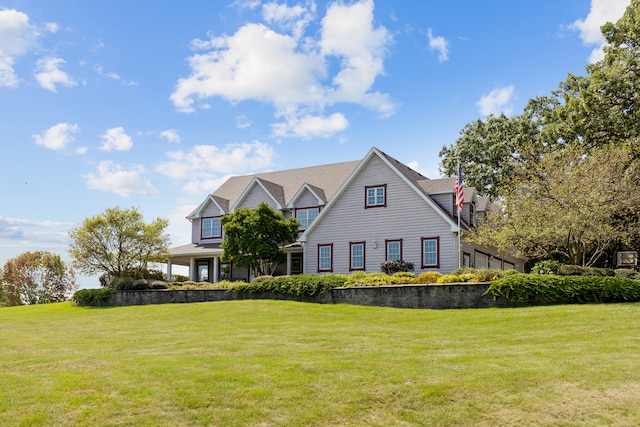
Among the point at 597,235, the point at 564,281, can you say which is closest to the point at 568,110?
the point at 597,235

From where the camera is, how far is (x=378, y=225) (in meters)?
32.5

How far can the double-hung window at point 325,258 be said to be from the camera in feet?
110

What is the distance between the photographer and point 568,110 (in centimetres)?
3347

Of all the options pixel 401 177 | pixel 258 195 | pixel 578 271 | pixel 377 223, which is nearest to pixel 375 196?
pixel 377 223

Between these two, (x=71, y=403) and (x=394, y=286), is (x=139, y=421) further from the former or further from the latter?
(x=394, y=286)

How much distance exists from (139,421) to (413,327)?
36.1 feet

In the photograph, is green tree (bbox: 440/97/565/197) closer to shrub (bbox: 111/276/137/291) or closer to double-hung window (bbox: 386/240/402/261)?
double-hung window (bbox: 386/240/402/261)

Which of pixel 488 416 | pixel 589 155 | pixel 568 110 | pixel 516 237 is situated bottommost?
pixel 488 416

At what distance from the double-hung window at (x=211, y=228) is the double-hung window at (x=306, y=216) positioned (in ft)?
20.5

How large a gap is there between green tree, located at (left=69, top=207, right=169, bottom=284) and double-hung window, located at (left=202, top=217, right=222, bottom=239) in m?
3.89

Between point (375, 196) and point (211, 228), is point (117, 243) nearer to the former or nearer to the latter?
point (211, 228)

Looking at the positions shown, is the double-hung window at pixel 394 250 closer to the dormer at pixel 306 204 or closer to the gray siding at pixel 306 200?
the dormer at pixel 306 204

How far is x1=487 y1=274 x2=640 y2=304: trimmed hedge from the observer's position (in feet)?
71.3

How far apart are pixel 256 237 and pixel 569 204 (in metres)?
16.4
